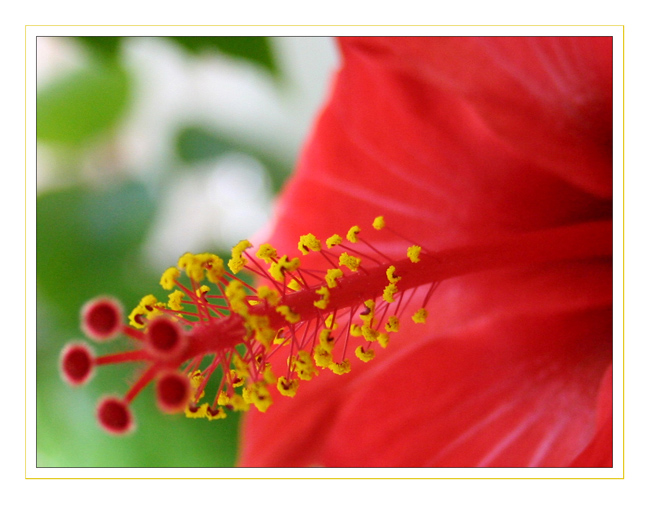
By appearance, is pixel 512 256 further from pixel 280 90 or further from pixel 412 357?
pixel 280 90

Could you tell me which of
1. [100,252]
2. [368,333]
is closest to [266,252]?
[368,333]

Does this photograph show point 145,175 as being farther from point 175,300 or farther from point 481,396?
point 481,396

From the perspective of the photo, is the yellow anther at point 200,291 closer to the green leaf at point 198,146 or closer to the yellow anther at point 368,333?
the yellow anther at point 368,333

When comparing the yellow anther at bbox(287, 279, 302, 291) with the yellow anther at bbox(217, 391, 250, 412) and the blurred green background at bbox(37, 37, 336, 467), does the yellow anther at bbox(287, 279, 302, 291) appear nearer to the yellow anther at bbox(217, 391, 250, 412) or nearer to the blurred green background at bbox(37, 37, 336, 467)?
the yellow anther at bbox(217, 391, 250, 412)

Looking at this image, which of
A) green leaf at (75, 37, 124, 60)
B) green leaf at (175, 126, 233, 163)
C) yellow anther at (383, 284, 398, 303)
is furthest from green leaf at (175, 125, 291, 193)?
yellow anther at (383, 284, 398, 303)

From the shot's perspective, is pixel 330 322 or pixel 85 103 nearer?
pixel 330 322

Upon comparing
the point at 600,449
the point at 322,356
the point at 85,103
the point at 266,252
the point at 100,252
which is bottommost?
the point at 600,449
